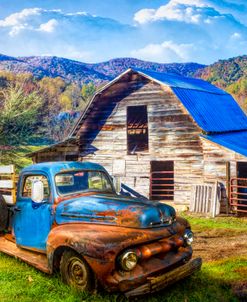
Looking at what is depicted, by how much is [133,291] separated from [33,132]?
19.2m

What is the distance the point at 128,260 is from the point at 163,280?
1.97ft

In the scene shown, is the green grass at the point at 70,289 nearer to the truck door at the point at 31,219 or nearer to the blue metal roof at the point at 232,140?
the truck door at the point at 31,219

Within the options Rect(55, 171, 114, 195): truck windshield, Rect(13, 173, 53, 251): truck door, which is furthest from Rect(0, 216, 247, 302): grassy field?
Rect(55, 171, 114, 195): truck windshield

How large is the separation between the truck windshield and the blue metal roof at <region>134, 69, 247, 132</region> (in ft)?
34.1

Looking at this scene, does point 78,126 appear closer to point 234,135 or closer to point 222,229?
point 234,135

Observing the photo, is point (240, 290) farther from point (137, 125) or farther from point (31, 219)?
point (137, 125)

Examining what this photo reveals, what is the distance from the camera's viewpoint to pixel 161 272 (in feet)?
17.1

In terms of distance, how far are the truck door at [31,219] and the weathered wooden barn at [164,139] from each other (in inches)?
417

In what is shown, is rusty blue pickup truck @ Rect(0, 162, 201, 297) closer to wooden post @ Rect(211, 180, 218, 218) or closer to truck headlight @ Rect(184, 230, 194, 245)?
truck headlight @ Rect(184, 230, 194, 245)

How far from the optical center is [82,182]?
6770mm

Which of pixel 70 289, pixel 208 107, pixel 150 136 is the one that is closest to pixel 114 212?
pixel 70 289

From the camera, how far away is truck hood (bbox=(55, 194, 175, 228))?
5336mm

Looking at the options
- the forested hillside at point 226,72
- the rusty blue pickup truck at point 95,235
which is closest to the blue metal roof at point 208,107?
the rusty blue pickup truck at point 95,235

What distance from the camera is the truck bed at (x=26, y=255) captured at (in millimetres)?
6087
